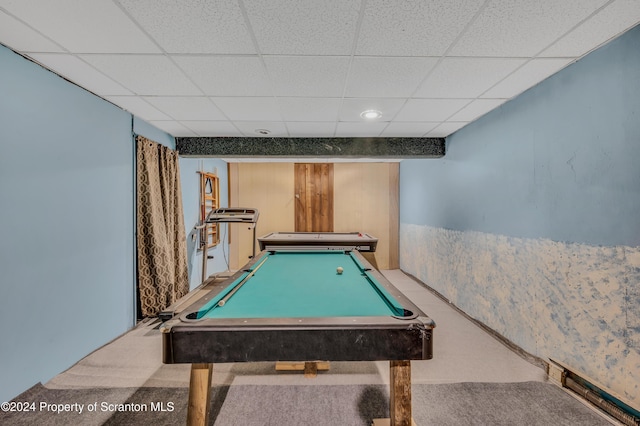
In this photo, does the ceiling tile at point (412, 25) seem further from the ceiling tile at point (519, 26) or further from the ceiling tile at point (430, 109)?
the ceiling tile at point (430, 109)

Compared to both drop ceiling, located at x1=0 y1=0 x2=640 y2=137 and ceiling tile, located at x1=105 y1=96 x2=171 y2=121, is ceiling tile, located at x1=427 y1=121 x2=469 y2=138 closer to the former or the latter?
drop ceiling, located at x1=0 y1=0 x2=640 y2=137

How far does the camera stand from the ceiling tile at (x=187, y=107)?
264 centimetres

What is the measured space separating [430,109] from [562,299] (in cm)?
200

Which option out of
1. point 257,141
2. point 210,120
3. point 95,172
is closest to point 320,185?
point 257,141

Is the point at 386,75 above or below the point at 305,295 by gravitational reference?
above

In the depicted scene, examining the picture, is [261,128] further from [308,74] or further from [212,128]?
[308,74]

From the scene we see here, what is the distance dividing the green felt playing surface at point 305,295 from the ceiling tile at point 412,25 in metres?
1.54

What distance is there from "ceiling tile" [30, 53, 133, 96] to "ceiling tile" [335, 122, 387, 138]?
7.31 feet

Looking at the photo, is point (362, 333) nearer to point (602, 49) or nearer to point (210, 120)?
point (602, 49)

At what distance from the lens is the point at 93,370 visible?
7.25 feet

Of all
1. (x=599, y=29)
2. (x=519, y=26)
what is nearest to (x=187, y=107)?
(x=519, y=26)

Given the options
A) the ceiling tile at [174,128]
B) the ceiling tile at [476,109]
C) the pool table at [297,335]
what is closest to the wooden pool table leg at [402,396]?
the pool table at [297,335]

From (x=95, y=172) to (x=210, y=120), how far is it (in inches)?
49.5

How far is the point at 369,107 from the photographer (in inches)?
111
